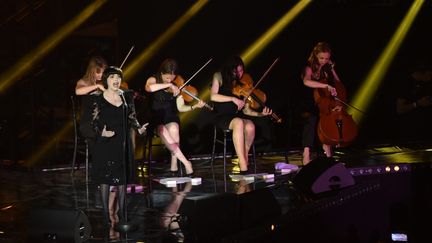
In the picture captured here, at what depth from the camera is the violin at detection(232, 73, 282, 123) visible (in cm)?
672

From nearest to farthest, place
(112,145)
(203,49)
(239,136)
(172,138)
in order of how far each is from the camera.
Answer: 1. (112,145)
2. (239,136)
3. (172,138)
4. (203,49)

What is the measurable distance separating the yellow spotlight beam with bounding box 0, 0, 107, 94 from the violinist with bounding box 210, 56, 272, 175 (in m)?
2.80

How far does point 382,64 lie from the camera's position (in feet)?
33.5

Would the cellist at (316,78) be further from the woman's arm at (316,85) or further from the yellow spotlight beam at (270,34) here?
the yellow spotlight beam at (270,34)

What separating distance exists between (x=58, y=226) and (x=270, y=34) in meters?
5.66

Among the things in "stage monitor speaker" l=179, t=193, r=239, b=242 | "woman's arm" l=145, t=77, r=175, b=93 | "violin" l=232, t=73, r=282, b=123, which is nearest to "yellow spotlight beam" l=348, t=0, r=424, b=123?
"violin" l=232, t=73, r=282, b=123

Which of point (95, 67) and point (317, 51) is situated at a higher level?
point (317, 51)

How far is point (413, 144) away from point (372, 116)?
1.03m

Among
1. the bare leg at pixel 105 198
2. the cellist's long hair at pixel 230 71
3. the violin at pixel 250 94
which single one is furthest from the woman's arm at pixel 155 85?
the bare leg at pixel 105 198

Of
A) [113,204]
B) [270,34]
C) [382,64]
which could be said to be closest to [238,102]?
[113,204]

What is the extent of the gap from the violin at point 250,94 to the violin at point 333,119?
47cm

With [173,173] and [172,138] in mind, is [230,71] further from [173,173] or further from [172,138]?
[173,173]

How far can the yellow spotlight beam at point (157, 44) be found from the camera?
824 centimetres

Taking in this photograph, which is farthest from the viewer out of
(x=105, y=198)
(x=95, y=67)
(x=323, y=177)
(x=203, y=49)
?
(x=203, y=49)
